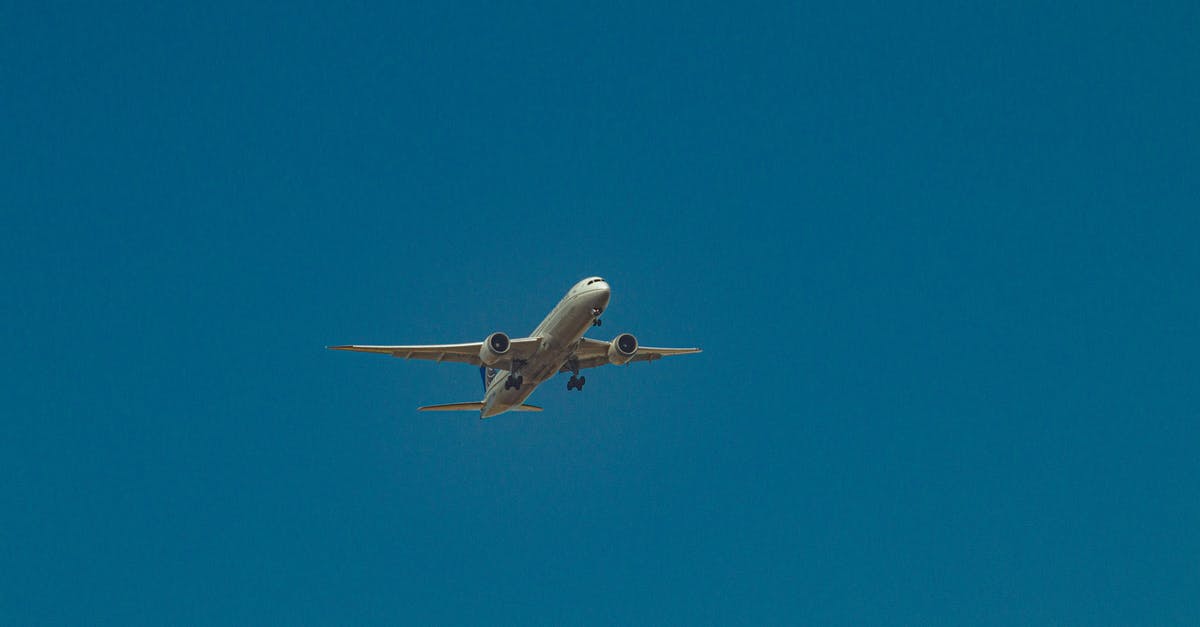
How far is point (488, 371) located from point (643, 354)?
8617 mm

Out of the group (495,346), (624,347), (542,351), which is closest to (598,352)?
(624,347)

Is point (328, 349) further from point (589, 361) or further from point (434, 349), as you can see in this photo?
point (589, 361)

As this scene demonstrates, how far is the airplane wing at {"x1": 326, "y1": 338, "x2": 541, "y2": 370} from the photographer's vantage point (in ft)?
206

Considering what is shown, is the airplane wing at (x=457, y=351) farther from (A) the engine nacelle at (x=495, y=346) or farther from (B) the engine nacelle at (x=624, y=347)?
(B) the engine nacelle at (x=624, y=347)

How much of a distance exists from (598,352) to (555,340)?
17.6ft

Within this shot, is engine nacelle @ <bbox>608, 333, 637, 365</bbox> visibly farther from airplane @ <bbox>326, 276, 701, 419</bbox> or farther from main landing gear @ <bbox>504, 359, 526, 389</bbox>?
main landing gear @ <bbox>504, 359, 526, 389</bbox>

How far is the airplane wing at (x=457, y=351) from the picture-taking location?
62.8m

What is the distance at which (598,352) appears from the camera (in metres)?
66.9

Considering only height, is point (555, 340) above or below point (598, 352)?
below

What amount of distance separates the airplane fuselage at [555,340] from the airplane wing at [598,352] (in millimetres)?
1525

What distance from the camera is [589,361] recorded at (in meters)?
67.8

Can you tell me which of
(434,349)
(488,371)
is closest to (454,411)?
(488,371)

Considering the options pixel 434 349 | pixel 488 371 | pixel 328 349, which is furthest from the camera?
pixel 488 371

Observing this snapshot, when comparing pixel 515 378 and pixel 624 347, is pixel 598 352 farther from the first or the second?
pixel 515 378
